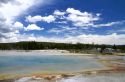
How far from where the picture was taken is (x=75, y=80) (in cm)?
2341

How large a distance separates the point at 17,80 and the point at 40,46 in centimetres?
13250

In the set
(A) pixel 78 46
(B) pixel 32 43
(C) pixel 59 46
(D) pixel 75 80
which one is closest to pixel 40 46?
(B) pixel 32 43

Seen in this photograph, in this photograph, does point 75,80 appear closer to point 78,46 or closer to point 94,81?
point 94,81

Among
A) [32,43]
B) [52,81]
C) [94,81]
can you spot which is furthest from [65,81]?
[32,43]

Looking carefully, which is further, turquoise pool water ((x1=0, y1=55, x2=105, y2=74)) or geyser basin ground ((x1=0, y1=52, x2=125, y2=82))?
turquoise pool water ((x1=0, y1=55, x2=105, y2=74))

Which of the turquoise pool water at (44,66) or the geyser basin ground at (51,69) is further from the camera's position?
the turquoise pool water at (44,66)

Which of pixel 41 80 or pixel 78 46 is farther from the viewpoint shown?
pixel 78 46

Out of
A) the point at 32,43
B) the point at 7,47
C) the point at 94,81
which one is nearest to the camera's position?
Result: the point at 94,81

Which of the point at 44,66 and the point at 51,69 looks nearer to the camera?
the point at 51,69

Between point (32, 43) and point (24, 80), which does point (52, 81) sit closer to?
point (24, 80)

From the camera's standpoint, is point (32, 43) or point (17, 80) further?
point (32, 43)

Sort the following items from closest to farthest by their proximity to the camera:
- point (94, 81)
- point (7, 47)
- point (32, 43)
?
point (94, 81)
point (32, 43)
point (7, 47)

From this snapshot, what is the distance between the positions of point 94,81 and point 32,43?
128646mm

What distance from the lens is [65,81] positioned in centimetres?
2261
